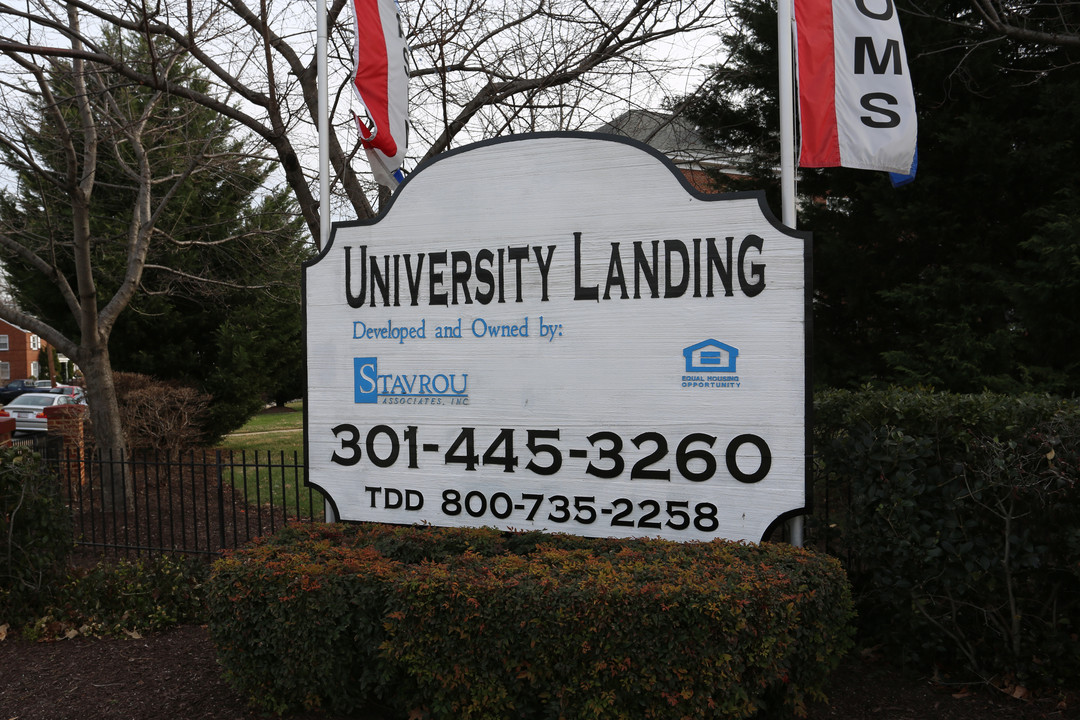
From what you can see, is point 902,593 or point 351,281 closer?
point 902,593

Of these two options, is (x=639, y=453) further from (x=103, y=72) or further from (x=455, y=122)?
(x=103, y=72)

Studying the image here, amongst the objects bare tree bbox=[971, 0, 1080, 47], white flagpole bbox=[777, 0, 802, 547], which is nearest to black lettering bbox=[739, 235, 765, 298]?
white flagpole bbox=[777, 0, 802, 547]

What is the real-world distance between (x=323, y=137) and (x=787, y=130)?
110 inches

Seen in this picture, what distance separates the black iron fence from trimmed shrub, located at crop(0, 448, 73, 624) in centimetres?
117

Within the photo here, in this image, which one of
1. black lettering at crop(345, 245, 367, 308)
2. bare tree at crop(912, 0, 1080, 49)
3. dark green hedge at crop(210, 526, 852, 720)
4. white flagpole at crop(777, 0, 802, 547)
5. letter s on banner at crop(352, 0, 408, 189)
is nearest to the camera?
dark green hedge at crop(210, 526, 852, 720)

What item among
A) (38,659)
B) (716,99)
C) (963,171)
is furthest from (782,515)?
(716,99)

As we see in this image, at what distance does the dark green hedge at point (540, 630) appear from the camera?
125 inches

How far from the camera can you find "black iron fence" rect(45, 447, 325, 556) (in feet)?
23.6

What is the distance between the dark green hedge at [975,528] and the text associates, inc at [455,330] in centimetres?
168

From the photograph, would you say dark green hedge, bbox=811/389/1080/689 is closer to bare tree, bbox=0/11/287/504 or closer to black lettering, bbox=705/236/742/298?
black lettering, bbox=705/236/742/298

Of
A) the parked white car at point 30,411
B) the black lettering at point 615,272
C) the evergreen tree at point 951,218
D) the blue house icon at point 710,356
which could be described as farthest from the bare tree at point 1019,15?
the parked white car at point 30,411

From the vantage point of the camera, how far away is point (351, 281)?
4684 mm

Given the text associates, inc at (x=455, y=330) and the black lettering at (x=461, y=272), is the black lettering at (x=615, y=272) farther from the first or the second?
the black lettering at (x=461, y=272)

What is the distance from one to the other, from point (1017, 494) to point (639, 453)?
1.76 metres
